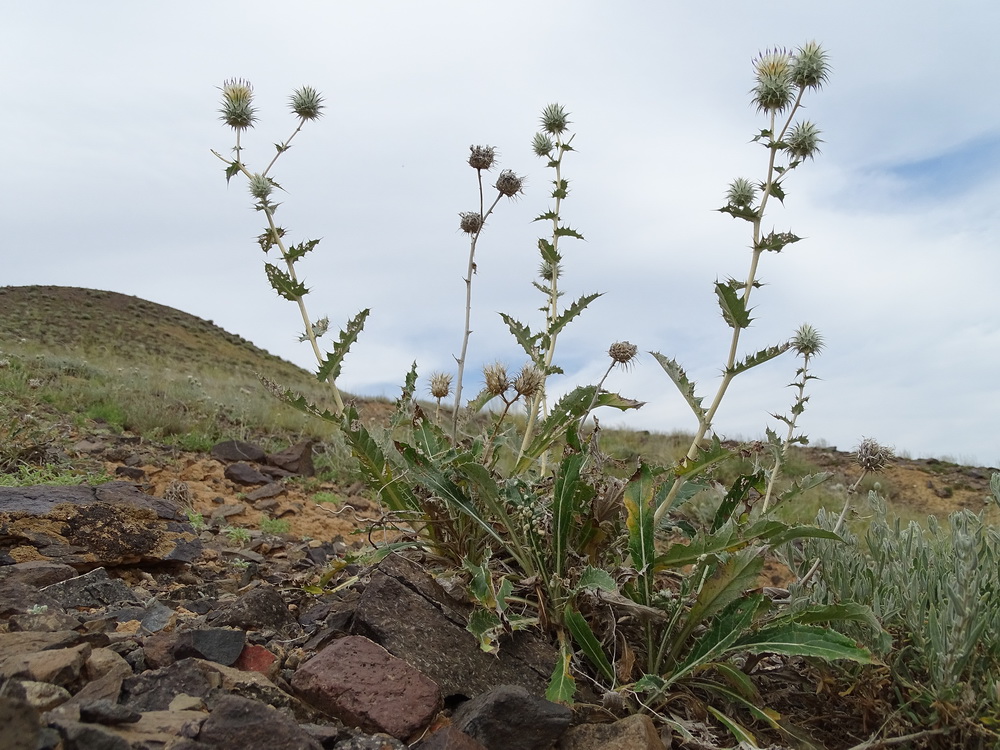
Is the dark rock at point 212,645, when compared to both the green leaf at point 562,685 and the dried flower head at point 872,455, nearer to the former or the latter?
the green leaf at point 562,685

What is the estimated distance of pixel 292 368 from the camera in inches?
1732

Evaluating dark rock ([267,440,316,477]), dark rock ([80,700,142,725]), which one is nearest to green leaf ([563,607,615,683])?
dark rock ([80,700,142,725])

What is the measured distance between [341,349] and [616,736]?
86.9 inches

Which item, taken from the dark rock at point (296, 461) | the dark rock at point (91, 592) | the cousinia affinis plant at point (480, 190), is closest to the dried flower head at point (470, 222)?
the cousinia affinis plant at point (480, 190)

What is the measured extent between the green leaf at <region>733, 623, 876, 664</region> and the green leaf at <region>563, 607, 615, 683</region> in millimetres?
500

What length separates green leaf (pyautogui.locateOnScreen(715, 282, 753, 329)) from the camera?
3088 millimetres

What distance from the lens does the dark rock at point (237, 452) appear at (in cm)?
772

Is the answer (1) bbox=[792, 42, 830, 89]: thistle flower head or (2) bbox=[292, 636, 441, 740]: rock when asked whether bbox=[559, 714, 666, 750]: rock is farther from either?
(1) bbox=[792, 42, 830, 89]: thistle flower head

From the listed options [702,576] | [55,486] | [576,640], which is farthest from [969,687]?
[55,486]

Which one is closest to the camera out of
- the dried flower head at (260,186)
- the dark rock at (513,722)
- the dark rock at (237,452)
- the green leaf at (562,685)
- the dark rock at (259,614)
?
the dark rock at (513,722)

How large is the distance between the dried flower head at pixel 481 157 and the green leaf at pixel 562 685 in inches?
108

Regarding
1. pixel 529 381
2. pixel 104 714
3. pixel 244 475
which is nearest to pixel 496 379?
pixel 529 381

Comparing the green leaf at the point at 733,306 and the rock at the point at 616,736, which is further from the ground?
the green leaf at the point at 733,306

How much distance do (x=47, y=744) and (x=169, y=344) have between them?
37.3m
